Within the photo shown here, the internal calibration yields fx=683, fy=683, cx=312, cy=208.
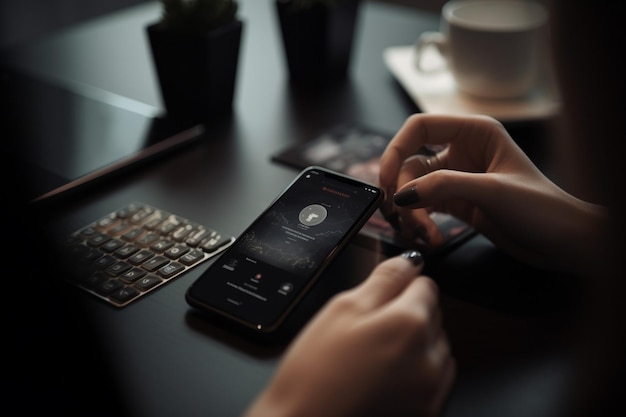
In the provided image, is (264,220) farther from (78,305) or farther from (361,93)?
(361,93)

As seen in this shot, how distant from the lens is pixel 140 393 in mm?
511

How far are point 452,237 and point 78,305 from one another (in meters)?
0.36

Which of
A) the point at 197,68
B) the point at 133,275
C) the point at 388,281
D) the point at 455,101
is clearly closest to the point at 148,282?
the point at 133,275

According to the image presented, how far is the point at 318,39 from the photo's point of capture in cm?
105

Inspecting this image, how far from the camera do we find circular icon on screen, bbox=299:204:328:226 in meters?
0.63

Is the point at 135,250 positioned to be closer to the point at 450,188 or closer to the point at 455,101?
the point at 450,188

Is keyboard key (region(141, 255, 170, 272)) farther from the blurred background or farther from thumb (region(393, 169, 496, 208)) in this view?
the blurred background

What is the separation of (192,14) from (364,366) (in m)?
0.64

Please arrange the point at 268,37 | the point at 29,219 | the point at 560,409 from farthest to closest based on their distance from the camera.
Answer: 1. the point at 268,37
2. the point at 29,219
3. the point at 560,409

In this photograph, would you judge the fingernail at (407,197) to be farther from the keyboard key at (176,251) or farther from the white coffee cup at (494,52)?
the white coffee cup at (494,52)

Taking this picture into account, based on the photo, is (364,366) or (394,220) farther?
(394,220)

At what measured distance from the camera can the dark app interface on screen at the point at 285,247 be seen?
57 cm

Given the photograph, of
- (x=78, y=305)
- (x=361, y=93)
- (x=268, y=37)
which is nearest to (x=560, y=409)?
(x=78, y=305)

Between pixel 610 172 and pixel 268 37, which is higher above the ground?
pixel 610 172
